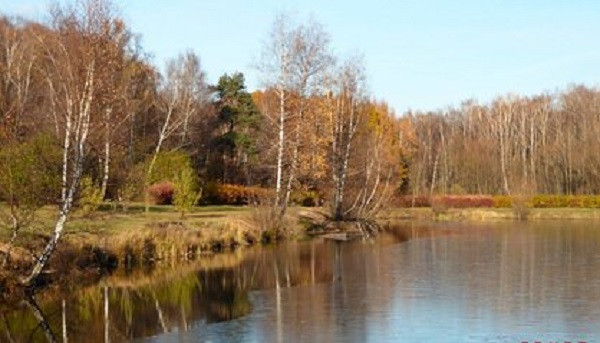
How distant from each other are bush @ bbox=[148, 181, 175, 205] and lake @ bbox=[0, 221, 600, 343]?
13.0m

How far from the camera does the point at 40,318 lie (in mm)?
17812


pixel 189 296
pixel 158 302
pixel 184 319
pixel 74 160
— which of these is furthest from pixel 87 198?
pixel 184 319

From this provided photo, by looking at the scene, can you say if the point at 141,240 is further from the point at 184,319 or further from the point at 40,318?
the point at 184,319

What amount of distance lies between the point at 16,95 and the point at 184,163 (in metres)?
10.1

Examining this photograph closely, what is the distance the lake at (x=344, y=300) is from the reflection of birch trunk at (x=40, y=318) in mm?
127

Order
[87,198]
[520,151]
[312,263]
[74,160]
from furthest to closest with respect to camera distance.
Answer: [520,151] → [312,263] → [87,198] → [74,160]

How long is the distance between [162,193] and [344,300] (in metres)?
26.9

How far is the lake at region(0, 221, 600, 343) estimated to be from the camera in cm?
1562

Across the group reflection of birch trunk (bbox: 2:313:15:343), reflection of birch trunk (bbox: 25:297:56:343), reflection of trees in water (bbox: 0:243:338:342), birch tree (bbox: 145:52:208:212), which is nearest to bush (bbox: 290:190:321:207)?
birch tree (bbox: 145:52:208:212)

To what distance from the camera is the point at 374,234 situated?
42531 mm

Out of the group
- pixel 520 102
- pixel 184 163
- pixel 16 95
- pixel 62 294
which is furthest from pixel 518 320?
pixel 520 102

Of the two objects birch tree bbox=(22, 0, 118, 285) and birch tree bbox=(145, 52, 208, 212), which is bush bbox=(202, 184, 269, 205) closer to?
birch tree bbox=(145, 52, 208, 212)

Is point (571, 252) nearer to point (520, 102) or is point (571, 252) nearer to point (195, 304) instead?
point (195, 304)

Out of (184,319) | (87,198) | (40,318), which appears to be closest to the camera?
(184,319)
